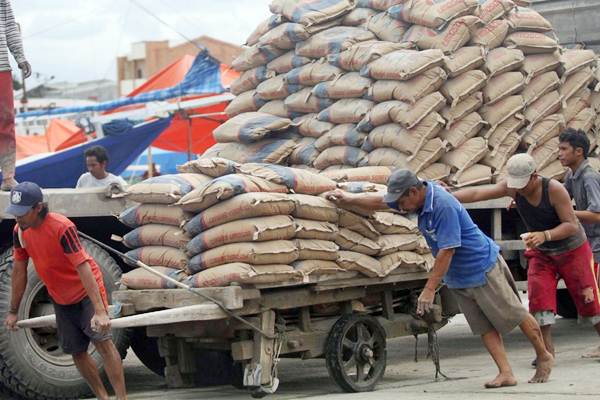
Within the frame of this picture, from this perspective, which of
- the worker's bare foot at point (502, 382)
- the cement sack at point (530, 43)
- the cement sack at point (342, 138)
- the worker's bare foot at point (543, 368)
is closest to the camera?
the worker's bare foot at point (502, 382)

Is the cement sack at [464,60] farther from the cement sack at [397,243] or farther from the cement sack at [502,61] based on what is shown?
the cement sack at [397,243]

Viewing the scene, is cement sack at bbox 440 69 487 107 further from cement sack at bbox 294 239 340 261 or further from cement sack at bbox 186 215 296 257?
cement sack at bbox 186 215 296 257

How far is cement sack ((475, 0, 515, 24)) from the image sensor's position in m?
10.5

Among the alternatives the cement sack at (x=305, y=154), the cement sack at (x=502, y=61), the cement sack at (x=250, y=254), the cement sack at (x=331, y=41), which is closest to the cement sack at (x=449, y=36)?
the cement sack at (x=502, y=61)

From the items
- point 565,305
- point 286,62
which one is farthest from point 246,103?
point 565,305

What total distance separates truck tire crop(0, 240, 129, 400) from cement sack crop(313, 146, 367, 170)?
2.11m

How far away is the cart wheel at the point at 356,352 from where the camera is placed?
27.4 feet

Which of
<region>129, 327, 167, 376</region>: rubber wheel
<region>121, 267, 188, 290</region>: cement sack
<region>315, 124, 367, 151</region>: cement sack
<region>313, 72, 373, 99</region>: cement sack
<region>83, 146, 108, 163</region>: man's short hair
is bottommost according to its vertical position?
<region>129, 327, 167, 376</region>: rubber wheel

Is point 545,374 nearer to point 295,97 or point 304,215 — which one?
point 304,215

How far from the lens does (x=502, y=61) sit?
405 inches

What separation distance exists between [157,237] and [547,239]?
2684 mm

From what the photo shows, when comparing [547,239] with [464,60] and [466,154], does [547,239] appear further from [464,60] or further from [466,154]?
[464,60]

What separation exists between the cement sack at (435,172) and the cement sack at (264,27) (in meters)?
2.21

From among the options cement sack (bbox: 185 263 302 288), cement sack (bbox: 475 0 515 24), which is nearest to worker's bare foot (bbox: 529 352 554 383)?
cement sack (bbox: 185 263 302 288)
